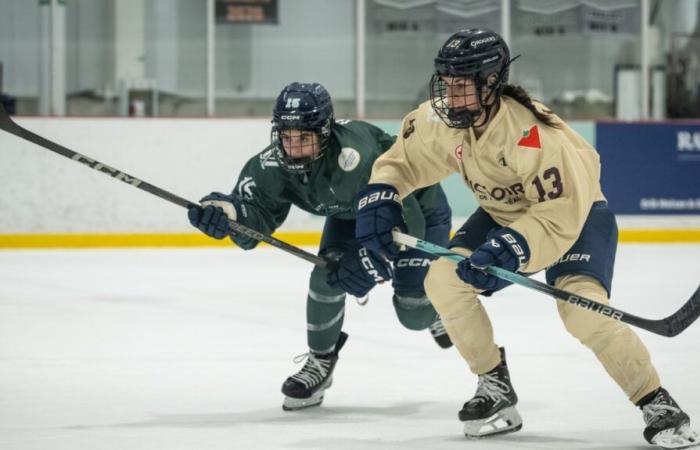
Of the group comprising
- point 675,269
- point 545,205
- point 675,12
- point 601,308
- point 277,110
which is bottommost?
point 675,269

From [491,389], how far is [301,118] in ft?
3.08

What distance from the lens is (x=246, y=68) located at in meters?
9.77

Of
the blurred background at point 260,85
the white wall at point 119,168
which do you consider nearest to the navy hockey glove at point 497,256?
the white wall at point 119,168

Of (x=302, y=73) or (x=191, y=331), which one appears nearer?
(x=191, y=331)

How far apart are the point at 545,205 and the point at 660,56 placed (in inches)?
287

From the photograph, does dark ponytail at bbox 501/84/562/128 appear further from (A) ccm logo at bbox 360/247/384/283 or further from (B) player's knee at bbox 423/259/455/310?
(A) ccm logo at bbox 360/247/384/283

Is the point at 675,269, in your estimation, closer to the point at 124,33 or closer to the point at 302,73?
the point at 302,73

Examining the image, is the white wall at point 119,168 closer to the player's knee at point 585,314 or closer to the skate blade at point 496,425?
the skate blade at point 496,425

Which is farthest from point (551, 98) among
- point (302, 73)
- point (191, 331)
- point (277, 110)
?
point (277, 110)

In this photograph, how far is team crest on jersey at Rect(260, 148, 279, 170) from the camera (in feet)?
12.6

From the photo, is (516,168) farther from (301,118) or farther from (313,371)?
(313,371)

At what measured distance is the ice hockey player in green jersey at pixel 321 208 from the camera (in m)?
3.64

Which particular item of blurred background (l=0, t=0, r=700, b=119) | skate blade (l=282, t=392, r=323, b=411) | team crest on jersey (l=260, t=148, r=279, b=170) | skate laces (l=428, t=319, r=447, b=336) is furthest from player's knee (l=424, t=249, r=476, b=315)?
blurred background (l=0, t=0, r=700, b=119)

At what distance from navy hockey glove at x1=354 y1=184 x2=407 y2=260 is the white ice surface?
51cm
